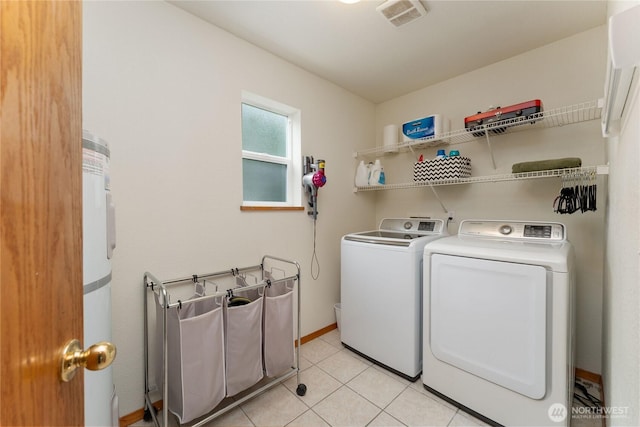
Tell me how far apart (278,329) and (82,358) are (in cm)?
138

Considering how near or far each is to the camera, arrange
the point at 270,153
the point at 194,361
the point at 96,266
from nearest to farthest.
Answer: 1. the point at 96,266
2. the point at 194,361
3. the point at 270,153

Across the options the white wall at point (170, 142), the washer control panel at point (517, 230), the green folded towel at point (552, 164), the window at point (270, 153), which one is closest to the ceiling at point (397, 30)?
the white wall at point (170, 142)

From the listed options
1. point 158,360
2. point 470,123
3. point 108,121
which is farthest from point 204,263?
point 470,123

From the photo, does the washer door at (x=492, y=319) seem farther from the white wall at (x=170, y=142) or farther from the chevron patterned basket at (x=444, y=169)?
the white wall at (x=170, y=142)

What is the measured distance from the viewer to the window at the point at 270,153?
2.16 m

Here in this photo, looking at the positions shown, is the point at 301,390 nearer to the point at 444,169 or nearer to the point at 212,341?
the point at 212,341

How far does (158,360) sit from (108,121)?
Answer: 4.67ft

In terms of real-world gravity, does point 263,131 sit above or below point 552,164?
above

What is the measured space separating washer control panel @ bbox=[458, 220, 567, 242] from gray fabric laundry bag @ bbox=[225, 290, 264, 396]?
66.6 inches

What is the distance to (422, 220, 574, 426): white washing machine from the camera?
134 cm

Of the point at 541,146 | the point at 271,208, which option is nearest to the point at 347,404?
the point at 271,208

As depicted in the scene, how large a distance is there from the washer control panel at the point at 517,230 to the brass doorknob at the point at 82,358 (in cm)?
220

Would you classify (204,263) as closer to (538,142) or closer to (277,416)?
(277,416)

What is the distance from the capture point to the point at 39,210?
410 mm
